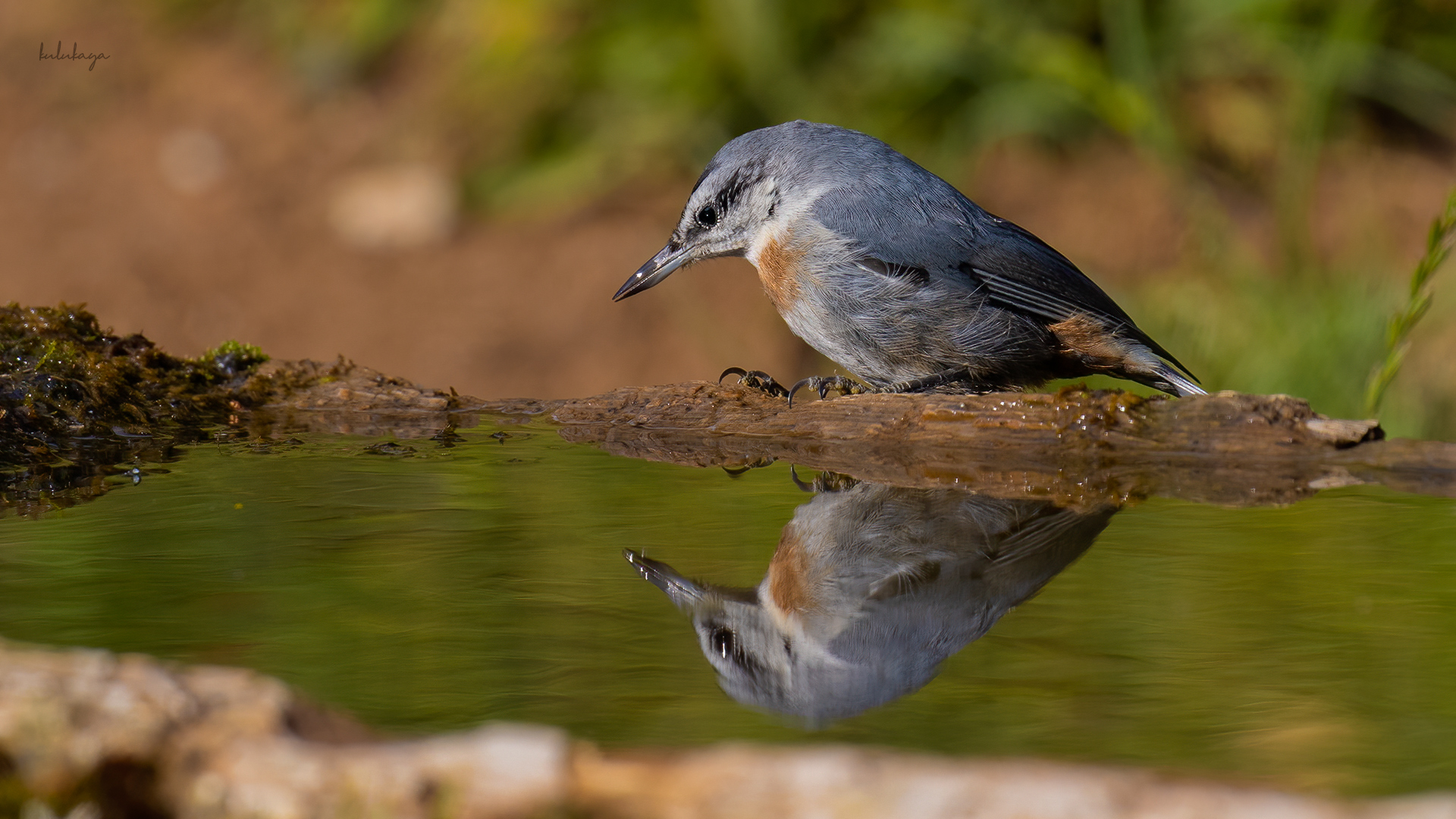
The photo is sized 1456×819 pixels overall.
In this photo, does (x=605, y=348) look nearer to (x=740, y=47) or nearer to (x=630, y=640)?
(x=740, y=47)

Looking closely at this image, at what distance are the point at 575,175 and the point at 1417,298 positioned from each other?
4.98 meters

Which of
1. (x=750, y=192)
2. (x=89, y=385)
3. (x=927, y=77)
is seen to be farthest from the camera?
(x=927, y=77)

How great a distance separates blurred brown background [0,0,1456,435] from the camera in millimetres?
6637

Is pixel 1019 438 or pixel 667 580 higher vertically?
pixel 1019 438

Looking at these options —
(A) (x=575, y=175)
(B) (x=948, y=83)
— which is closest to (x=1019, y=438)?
(B) (x=948, y=83)

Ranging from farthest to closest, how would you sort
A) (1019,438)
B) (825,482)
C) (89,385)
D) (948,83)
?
(948,83) → (89,385) → (1019,438) → (825,482)

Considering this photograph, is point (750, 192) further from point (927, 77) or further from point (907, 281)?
point (927, 77)

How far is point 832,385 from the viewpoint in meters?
3.39

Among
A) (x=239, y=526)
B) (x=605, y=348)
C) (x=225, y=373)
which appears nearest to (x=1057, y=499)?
(x=239, y=526)

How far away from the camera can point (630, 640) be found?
1.69m

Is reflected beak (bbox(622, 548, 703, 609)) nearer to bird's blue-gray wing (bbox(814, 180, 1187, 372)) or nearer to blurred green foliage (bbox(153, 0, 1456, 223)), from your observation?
bird's blue-gray wing (bbox(814, 180, 1187, 372))
